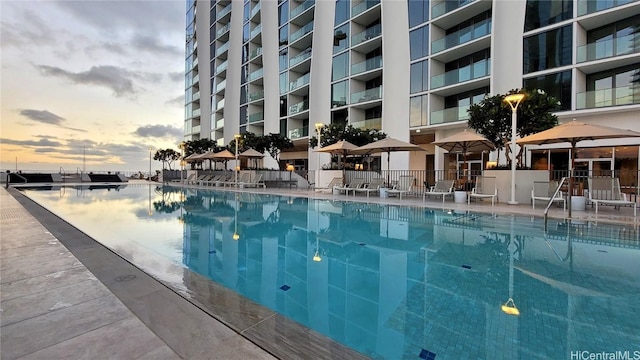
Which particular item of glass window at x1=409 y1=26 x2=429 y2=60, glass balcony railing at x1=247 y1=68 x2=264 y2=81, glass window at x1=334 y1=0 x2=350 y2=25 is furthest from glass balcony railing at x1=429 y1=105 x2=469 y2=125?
glass balcony railing at x1=247 y1=68 x2=264 y2=81

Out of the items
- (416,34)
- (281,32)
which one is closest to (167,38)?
(281,32)

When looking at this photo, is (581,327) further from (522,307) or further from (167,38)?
(167,38)

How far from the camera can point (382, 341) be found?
7.76ft

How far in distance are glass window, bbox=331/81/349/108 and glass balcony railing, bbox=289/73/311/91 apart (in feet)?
10.1

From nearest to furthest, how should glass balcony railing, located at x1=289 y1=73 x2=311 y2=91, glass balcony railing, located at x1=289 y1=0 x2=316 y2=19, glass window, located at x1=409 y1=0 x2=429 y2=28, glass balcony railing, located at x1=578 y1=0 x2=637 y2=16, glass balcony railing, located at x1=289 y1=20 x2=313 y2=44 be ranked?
glass balcony railing, located at x1=578 y1=0 x2=637 y2=16, glass window, located at x1=409 y1=0 x2=429 y2=28, glass balcony railing, located at x1=289 y1=0 x2=316 y2=19, glass balcony railing, located at x1=289 y1=20 x2=313 y2=44, glass balcony railing, located at x1=289 y1=73 x2=311 y2=91

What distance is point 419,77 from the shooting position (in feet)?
62.1

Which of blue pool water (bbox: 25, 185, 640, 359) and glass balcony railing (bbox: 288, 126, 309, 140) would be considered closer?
blue pool water (bbox: 25, 185, 640, 359)

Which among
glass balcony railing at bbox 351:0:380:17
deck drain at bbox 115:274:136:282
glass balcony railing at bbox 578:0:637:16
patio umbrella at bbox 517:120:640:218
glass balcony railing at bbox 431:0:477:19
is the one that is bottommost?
deck drain at bbox 115:274:136:282

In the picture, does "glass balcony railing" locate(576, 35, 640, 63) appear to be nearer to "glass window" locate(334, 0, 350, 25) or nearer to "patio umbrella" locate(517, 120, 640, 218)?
"patio umbrella" locate(517, 120, 640, 218)

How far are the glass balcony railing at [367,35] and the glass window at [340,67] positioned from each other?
1.10 meters

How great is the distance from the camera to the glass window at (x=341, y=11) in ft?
74.0

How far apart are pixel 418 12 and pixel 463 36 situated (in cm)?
369

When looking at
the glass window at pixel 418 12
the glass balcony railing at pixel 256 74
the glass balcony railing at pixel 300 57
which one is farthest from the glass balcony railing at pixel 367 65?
the glass balcony railing at pixel 256 74

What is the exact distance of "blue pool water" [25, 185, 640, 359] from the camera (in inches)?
93.6
